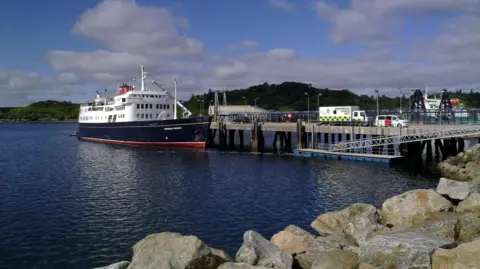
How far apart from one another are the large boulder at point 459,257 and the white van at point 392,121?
124 ft

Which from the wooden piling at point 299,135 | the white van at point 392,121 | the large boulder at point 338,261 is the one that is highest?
the white van at point 392,121

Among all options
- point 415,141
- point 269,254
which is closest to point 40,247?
point 269,254

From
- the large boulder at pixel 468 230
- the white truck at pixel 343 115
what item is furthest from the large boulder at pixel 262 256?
the white truck at pixel 343 115

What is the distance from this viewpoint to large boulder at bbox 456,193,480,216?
15.9 meters

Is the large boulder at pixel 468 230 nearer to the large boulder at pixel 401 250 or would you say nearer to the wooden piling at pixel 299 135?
the large boulder at pixel 401 250

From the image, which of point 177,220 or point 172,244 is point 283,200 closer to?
point 177,220

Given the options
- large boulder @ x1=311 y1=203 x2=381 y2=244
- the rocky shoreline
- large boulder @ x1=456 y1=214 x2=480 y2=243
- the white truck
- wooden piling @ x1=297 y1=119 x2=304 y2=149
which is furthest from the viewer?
the white truck

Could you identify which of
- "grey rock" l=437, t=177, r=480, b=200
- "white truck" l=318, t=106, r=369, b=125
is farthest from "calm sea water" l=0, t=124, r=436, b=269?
"white truck" l=318, t=106, r=369, b=125

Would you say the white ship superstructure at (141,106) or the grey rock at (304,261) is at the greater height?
the white ship superstructure at (141,106)

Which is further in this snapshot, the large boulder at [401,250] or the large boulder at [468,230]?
the large boulder at [468,230]

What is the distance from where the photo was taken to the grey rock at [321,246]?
42.2 ft

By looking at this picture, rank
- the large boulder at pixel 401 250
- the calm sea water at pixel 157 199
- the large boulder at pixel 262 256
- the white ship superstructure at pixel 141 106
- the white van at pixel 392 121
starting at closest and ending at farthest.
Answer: the large boulder at pixel 401 250
the large boulder at pixel 262 256
the calm sea water at pixel 157 199
the white van at pixel 392 121
the white ship superstructure at pixel 141 106

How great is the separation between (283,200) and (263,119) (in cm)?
4770

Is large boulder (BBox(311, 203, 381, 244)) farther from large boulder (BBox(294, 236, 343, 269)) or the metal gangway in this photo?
the metal gangway
